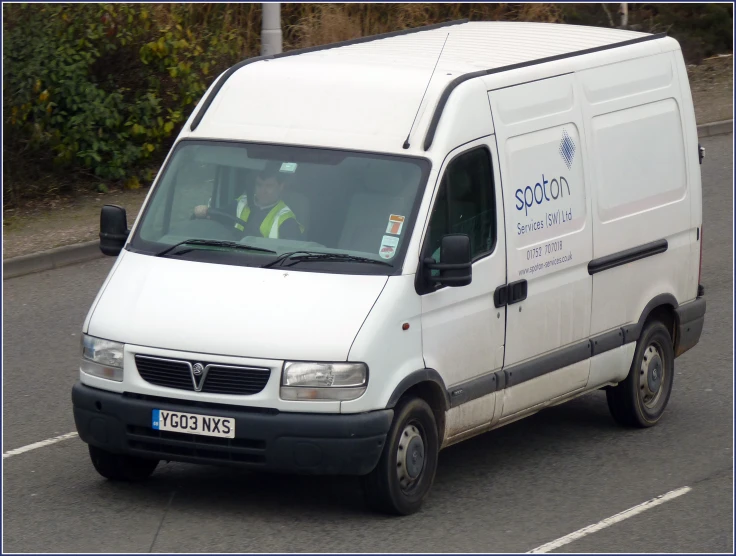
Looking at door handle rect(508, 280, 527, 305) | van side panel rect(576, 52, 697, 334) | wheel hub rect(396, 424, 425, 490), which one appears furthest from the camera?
van side panel rect(576, 52, 697, 334)

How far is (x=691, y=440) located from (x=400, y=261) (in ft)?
9.72

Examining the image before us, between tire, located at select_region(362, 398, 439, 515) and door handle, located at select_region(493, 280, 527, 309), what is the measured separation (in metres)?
0.88

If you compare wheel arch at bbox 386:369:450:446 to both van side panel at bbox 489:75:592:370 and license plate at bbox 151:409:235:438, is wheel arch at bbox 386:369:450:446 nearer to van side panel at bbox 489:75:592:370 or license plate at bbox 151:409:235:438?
van side panel at bbox 489:75:592:370

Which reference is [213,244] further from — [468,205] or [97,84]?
[97,84]

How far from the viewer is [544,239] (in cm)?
849

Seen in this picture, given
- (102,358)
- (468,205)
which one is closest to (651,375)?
(468,205)

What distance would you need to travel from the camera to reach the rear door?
8258 mm

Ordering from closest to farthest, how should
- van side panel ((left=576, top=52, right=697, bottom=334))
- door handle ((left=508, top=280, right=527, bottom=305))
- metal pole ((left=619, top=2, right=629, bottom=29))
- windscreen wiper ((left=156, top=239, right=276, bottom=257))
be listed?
1. windscreen wiper ((left=156, top=239, right=276, bottom=257))
2. door handle ((left=508, top=280, right=527, bottom=305))
3. van side panel ((left=576, top=52, right=697, bottom=334))
4. metal pole ((left=619, top=2, right=629, bottom=29))

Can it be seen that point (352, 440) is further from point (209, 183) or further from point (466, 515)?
point (209, 183)

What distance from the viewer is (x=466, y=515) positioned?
24.9 feet

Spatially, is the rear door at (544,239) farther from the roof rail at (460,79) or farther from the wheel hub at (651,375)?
the wheel hub at (651,375)

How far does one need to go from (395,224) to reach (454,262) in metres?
0.43

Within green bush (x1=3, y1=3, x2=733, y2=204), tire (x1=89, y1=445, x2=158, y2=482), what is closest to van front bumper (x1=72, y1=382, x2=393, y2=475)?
tire (x1=89, y1=445, x2=158, y2=482)

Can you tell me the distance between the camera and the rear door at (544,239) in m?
8.26
